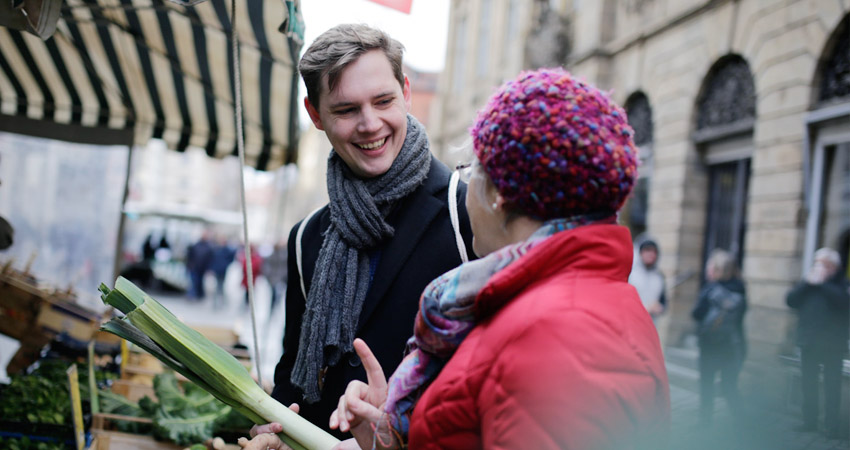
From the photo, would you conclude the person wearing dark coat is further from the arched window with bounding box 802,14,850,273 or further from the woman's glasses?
the woman's glasses

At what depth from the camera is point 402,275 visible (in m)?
1.82

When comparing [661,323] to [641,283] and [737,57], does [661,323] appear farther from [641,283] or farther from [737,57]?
[737,57]

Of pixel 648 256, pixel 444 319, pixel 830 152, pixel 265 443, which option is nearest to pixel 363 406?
pixel 444 319

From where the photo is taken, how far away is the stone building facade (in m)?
7.79

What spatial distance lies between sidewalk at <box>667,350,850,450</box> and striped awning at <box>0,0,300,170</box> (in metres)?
3.47

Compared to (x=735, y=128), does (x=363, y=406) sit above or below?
below

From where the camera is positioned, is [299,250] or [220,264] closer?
[299,250]

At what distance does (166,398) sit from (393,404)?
228 cm

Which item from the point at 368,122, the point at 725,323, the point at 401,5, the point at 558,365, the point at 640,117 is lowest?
the point at 725,323

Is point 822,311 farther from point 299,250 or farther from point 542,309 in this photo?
point 542,309

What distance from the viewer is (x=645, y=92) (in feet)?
40.7

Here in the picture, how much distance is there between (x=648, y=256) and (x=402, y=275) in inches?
253

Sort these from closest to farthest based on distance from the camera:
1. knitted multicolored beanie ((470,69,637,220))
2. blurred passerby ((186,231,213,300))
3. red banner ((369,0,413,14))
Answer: knitted multicolored beanie ((470,69,637,220))
red banner ((369,0,413,14))
blurred passerby ((186,231,213,300))

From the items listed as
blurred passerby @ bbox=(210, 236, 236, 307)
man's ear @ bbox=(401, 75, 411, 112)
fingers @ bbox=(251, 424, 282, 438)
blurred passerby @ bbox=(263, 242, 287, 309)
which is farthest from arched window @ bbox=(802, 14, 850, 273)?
blurred passerby @ bbox=(210, 236, 236, 307)
